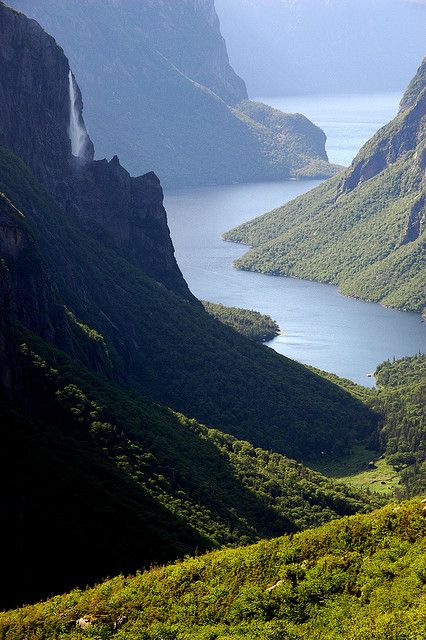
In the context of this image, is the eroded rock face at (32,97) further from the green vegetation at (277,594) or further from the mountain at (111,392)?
the green vegetation at (277,594)

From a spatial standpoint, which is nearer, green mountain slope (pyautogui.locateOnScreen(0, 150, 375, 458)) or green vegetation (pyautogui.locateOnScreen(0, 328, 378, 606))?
green vegetation (pyautogui.locateOnScreen(0, 328, 378, 606))

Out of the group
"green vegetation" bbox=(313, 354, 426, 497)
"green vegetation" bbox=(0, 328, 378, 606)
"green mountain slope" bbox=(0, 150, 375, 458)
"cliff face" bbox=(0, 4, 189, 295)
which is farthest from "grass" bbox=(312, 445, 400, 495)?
"cliff face" bbox=(0, 4, 189, 295)

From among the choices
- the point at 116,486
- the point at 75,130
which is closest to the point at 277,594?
the point at 116,486

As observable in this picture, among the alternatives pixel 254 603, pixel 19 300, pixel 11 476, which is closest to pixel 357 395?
pixel 19 300

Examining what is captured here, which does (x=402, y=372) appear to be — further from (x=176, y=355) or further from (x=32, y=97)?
(x=32, y=97)

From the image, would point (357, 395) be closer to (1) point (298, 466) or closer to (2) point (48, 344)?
(1) point (298, 466)

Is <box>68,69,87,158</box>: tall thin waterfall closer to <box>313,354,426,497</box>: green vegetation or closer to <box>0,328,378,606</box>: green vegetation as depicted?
<box>313,354,426,497</box>: green vegetation
